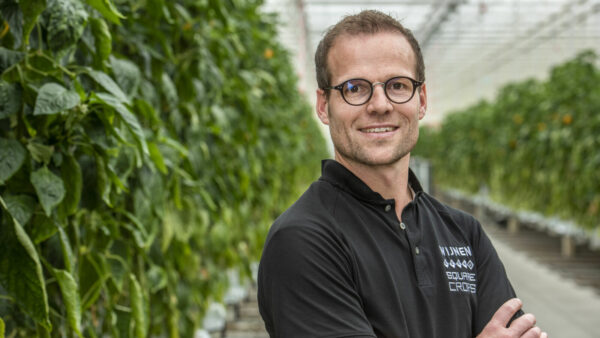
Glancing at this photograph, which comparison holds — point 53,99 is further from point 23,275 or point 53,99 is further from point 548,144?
point 548,144

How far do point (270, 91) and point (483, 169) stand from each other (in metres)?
7.45

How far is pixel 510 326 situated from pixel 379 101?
45 cm

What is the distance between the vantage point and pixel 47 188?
41.9 inches

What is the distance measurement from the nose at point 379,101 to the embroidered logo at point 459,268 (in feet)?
0.91

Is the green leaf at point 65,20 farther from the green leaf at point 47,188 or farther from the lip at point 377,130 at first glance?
the lip at point 377,130

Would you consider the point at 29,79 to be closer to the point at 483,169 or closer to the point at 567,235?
the point at 567,235

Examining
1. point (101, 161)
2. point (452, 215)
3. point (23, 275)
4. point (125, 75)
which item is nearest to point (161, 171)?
point (125, 75)

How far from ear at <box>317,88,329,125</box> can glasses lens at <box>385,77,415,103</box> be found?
0.13 meters

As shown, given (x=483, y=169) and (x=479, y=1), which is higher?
(x=479, y=1)

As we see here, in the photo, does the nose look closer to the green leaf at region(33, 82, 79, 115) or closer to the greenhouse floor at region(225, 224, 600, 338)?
the green leaf at region(33, 82, 79, 115)

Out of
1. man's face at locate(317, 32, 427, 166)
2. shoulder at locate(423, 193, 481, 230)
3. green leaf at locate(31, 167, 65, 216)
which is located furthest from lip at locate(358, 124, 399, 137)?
green leaf at locate(31, 167, 65, 216)

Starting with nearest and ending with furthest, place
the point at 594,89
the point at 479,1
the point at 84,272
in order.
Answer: the point at 84,272
the point at 594,89
the point at 479,1

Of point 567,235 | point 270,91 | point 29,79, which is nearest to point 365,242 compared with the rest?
point 29,79

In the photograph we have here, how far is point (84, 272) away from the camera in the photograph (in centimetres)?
132
